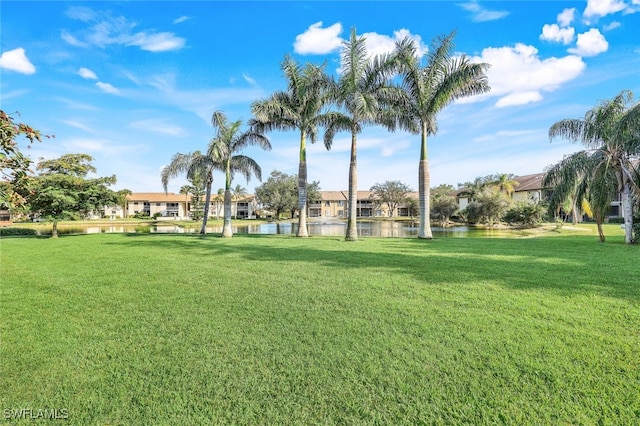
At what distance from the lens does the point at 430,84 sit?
16.5 metres

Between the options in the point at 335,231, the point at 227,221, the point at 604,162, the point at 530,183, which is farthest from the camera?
the point at 530,183

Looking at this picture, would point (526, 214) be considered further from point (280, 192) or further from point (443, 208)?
point (280, 192)

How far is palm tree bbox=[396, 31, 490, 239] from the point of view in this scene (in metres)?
15.8

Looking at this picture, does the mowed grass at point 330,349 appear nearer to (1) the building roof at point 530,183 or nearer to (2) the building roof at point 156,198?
(1) the building roof at point 530,183

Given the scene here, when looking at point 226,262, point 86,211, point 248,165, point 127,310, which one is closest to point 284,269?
point 226,262

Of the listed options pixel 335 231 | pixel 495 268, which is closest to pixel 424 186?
pixel 495 268

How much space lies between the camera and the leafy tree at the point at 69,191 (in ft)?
66.8

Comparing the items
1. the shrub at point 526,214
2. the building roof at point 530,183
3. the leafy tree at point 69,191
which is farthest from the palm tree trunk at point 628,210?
the building roof at point 530,183

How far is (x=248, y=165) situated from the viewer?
20.4 metres

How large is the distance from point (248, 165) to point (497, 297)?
17239mm

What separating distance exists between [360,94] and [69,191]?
18.9m

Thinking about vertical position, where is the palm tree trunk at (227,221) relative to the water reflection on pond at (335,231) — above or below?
above

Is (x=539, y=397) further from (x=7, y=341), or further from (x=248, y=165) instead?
(x=248, y=165)

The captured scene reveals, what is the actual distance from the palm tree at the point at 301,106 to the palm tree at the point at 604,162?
11.2 meters
